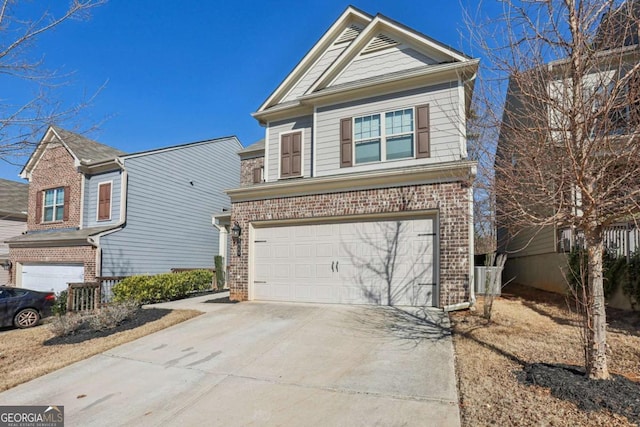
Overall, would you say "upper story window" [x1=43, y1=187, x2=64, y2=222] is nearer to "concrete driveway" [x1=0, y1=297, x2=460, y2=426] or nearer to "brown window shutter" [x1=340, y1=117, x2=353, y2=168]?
"concrete driveway" [x1=0, y1=297, x2=460, y2=426]

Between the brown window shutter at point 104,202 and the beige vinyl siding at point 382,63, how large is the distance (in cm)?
1064

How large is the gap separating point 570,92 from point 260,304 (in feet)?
26.3

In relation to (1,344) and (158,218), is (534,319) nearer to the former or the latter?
(1,344)

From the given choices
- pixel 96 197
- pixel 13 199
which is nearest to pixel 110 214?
pixel 96 197

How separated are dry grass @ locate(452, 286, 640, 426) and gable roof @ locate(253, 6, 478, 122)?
6009 millimetres

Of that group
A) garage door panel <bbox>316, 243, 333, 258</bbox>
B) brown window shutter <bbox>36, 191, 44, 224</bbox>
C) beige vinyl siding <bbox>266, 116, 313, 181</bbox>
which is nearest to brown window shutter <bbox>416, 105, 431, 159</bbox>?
garage door panel <bbox>316, 243, 333, 258</bbox>

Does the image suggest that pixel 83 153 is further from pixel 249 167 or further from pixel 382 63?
pixel 382 63

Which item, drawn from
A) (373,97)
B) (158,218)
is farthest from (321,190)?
(158,218)

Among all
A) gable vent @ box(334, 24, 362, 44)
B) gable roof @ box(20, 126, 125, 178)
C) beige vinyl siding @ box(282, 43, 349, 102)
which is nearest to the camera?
gable vent @ box(334, 24, 362, 44)

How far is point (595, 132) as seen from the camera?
4.04m

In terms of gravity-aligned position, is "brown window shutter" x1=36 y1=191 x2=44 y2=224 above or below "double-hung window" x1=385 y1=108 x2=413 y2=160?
below

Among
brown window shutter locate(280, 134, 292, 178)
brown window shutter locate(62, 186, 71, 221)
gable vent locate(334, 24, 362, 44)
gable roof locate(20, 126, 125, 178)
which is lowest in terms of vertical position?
brown window shutter locate(62, 186, 71, 221)

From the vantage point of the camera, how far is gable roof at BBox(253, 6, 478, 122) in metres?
9.86

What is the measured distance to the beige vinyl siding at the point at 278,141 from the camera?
11539 millimetres
